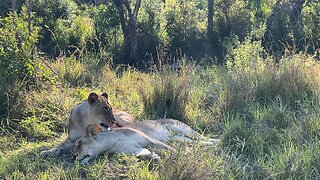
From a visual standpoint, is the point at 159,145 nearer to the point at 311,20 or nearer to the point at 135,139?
the point at 135,139

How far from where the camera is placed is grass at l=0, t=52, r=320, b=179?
527 cm

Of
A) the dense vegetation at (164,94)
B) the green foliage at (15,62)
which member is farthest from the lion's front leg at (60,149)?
the green foliage at (15,62)

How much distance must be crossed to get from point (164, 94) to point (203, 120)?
815 mm

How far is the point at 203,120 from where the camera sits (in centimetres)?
715

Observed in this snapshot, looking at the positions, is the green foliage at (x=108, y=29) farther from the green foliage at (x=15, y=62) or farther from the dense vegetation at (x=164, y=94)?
the green foliage at (x=15, y=62)

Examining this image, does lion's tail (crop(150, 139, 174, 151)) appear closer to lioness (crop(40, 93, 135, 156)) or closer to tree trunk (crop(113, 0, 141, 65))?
lioness (crop(40, 93, 135, 156))

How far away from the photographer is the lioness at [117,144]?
227 inches

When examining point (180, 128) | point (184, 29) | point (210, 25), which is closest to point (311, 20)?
point (210, 25)

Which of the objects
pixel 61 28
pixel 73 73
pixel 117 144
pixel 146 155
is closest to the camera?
pixel 146 155

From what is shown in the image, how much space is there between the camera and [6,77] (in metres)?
7.61

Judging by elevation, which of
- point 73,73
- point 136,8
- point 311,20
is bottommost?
point 73,73

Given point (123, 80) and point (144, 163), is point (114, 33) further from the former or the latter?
point (144, 163)

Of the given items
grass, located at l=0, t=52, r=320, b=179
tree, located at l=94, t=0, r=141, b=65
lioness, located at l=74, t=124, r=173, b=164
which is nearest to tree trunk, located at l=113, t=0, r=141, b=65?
tree, located at l=94, t=0, r=141, b=65

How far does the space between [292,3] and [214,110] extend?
24.2ft
